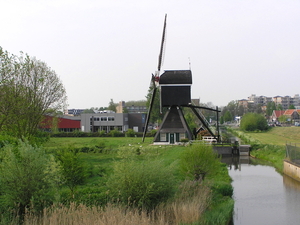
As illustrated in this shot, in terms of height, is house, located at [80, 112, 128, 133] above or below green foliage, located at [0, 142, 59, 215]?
above

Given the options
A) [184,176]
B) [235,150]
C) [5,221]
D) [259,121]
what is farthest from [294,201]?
[259,121]

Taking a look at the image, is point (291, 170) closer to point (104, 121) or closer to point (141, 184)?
point (141, 184)

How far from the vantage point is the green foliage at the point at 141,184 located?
39.3 feet

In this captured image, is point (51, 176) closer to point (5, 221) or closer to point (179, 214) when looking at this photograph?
point (5, 221)

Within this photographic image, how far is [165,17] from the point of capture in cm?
4325

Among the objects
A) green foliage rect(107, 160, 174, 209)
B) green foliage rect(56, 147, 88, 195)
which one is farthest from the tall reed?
green foliage rect(56, 147, 88, 195)

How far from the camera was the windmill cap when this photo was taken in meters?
40.2

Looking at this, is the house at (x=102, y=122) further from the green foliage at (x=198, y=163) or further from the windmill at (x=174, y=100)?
the green foliage at (x=198, y=163)

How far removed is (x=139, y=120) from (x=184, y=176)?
191 feet

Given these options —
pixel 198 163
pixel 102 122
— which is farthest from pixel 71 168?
pixel 102 122

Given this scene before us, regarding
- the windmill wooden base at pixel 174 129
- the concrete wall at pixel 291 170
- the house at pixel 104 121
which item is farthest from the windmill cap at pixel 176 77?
the house at pixel 104 121

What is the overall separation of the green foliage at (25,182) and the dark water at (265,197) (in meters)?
7.86

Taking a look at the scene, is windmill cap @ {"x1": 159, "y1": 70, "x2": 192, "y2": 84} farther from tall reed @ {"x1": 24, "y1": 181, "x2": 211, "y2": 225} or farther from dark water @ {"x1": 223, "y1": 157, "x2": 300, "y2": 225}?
tall reed @ {"x1": 24, "y1": 181, "x2": 211, "y2": 225}

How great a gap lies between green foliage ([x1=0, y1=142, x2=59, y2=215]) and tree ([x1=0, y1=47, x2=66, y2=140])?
428 inches
